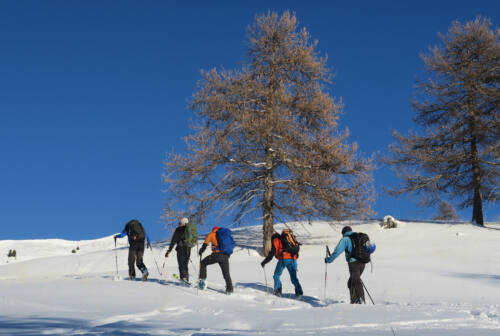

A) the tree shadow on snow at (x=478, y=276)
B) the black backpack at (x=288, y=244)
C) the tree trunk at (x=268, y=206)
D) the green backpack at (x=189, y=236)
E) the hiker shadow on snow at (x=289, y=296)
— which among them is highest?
the tree trunk at (x=268, y=206)

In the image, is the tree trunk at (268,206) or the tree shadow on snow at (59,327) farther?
the tree trunk at (268,206)

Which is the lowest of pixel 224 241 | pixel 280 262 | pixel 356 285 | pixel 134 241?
pixel 356 285

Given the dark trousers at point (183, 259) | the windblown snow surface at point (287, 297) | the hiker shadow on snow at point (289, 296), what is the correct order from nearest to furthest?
the windblown snow surface at point (287, 297)
the hiker shadow on snow at point (289, 296)
the dark trousers at point (183, 259)

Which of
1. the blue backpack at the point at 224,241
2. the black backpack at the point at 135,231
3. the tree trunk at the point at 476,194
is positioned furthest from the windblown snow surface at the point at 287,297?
the tree trunk at the point at 476,194

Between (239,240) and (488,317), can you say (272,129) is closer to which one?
(239,240)

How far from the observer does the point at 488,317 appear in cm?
636

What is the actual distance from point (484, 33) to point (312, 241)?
42.9 ft

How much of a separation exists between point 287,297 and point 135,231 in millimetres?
3936

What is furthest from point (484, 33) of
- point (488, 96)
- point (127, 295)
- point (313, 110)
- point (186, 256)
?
point (127, 295)

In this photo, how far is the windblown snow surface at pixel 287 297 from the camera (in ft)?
17.9

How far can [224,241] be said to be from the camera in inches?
395

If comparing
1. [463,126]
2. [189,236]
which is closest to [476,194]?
[463,126]

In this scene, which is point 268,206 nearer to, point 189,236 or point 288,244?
point 189,236

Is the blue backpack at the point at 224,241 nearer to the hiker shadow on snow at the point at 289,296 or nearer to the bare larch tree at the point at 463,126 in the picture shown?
the hiker shadow on snow at the point at 289,296
